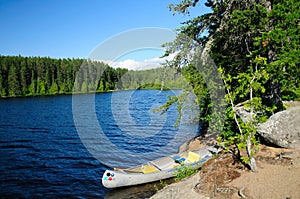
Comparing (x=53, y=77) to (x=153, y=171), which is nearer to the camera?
(x=153, y=171)

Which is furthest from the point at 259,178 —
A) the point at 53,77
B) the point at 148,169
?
the point at 53,77

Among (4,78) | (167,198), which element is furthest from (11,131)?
(4,78)

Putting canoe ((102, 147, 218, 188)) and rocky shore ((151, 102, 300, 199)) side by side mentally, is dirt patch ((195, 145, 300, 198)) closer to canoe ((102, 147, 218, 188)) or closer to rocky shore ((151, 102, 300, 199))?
rocky shore ((151, 102, 300, 199))

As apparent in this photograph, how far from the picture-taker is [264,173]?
370 inches

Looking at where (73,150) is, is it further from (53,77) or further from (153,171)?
(53,77)

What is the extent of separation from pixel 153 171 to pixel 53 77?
8635 cm

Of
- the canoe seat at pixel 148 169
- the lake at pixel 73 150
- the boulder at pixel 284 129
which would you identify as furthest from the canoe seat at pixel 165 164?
the boulder at pixel 284 129

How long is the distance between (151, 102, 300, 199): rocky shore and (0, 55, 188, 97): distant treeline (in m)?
68.3

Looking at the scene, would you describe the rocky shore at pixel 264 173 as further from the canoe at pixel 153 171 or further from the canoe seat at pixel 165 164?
the canoe seat at pixel 165 164

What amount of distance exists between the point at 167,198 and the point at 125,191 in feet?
14.0

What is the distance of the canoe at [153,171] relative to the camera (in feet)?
44.9

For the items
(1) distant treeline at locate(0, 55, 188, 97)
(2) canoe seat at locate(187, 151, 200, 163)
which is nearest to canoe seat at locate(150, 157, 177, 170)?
(2) canoe seat at locate(187, 151, 200, 163)

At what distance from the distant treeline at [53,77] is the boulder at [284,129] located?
68.4 m

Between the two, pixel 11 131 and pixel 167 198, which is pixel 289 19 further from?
pixel 11 131
